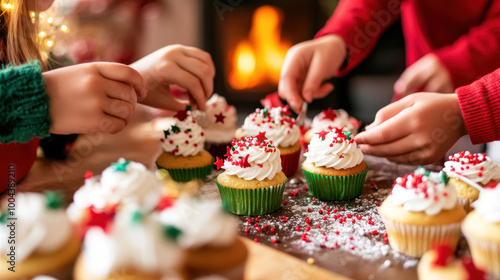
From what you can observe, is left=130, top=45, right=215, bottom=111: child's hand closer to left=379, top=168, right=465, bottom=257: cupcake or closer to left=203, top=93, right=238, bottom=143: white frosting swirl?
left=203, top=93, right=238, bottom=143: white frosting swirl

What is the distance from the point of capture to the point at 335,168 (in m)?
1.97

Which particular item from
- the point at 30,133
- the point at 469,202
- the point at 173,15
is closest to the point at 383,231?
the point at 469,202

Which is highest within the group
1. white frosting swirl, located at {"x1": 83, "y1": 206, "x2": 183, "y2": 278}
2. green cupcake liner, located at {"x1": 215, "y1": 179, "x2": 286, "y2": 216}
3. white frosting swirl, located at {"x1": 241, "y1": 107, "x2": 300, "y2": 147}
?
white frosting swirl, located at {"x1": 83, "y1": 206, "x2": 183, "y2": 278}

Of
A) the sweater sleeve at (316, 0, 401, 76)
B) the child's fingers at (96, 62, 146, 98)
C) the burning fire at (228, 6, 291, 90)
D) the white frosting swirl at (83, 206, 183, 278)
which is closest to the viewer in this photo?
the white frosting swirl at (83, 206, 183, 278)

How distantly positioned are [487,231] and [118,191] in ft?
3.43

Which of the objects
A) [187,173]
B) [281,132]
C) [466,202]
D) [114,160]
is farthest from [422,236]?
[114,160]

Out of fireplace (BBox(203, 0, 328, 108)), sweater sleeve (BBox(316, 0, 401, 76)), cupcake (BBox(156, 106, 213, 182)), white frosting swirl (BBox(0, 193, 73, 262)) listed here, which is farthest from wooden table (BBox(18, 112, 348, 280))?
fireplace (BBox(203, 0, 328, 108))

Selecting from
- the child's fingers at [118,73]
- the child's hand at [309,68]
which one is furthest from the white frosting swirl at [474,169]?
the child's fingers at [118,73]

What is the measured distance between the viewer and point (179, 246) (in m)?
1.01

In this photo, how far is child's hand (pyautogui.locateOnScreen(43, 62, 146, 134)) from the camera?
4.71ft

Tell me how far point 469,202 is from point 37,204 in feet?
4.74

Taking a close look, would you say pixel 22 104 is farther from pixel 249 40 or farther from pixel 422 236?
pixel 249 40

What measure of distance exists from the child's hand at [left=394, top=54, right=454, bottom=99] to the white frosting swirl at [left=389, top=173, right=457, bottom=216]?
1038 millimetres

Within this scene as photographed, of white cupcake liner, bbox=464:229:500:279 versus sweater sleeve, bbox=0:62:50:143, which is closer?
white cupcake liner, bbox=464:229:500:279
